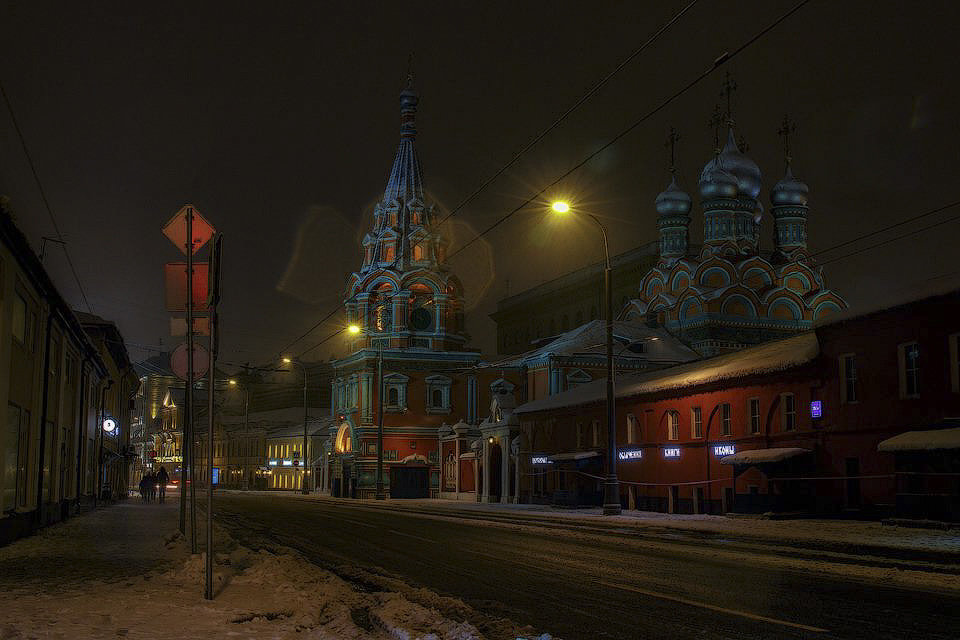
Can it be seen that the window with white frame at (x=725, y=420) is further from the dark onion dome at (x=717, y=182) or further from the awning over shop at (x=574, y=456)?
the dark onion dome at (x=717, y=182)

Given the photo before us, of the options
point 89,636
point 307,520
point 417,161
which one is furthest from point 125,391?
point 89,636

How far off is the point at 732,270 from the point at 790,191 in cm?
1075

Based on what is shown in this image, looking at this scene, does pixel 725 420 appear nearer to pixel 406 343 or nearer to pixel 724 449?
pixel 724 449

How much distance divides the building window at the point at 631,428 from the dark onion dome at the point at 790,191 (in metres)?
52.7

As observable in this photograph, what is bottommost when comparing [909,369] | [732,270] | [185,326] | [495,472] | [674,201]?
[495,472]

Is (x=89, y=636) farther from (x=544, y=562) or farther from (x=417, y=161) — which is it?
(x=417, y=161)

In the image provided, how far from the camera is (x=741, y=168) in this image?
3418 inches

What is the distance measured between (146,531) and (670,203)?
7246cm

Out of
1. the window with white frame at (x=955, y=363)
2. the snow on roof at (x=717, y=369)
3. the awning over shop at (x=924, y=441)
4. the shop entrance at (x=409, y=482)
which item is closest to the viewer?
the awning over shop at (x=924, y=441)

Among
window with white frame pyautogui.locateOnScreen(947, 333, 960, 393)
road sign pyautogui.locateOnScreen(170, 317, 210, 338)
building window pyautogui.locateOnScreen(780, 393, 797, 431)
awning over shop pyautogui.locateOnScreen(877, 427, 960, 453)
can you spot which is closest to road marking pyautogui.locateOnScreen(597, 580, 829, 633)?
road sign pyautogui.locateOnScreen(170, 317, 210, 338)

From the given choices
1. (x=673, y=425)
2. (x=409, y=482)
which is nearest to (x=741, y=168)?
(x=409, y=482)

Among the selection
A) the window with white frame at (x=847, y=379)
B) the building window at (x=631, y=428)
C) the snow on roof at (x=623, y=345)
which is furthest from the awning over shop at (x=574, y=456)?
the snow on roof at (x=623, y=345)

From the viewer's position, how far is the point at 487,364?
82.4 m

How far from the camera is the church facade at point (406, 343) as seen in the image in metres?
82.0
